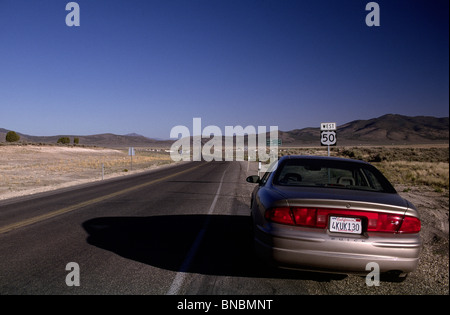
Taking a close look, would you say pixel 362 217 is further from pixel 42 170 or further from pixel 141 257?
pixel 42 170

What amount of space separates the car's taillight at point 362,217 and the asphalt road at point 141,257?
88 centimetres

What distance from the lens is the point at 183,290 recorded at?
398 centimetres

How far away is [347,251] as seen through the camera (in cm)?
366

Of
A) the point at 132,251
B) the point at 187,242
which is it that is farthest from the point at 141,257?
the point at 187,242

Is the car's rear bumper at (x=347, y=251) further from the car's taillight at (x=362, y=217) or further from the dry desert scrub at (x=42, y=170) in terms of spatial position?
the dry desert scrub at (x=42, y=170)

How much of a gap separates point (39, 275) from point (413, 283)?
493 centimetres

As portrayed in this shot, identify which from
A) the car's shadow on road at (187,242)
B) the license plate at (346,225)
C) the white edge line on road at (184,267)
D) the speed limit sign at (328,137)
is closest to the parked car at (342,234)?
the license plate at (346,225)

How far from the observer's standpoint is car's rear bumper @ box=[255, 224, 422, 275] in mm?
3646

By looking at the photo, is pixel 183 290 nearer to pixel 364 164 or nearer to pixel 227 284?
pixel 227 284

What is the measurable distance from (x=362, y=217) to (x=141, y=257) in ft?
10.9

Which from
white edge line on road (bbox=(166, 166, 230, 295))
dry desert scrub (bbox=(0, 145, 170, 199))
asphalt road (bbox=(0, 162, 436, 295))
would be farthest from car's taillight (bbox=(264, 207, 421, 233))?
dry desert scrub (bbox=(0, 145, 170, 199))

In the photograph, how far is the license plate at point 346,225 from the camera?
3736 millimetres

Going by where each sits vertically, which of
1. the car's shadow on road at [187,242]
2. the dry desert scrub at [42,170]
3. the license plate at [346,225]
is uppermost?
the license plate at [346,225]
